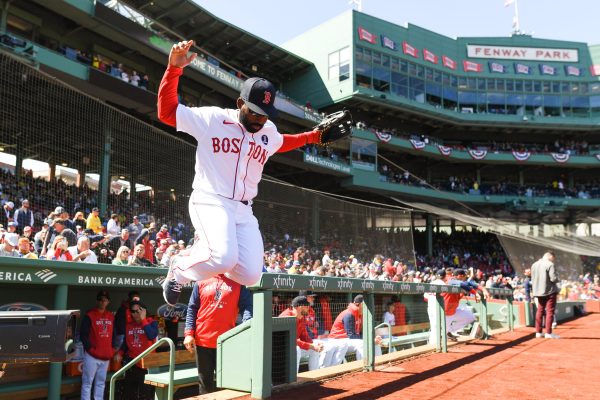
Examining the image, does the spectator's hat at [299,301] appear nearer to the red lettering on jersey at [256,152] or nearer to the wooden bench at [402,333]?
the wooden bench at [402,333]

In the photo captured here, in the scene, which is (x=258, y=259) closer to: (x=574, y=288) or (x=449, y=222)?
(x=574, y=288)

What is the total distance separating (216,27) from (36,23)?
1068cm

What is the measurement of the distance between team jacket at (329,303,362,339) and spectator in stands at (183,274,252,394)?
3626 mm

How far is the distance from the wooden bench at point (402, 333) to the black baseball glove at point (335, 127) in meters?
4.44

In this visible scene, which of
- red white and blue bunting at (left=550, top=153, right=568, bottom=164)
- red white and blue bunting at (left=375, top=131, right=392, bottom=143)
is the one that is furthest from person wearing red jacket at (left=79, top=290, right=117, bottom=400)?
red white and blue bunting at (left=550, top=153, right=568, bottom=164)

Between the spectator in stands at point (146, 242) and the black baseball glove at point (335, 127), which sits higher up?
the black baseball glove at point (335, 127)

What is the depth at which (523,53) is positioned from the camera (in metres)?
42.3

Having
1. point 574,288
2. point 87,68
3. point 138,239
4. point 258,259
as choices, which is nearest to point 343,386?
point 258,259

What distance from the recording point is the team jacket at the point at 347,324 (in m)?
7.77

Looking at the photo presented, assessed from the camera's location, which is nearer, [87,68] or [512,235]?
[87,68]

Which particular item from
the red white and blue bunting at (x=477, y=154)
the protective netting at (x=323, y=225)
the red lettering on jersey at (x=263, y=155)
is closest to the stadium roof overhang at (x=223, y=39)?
the protective netting at (x=323, y=225)

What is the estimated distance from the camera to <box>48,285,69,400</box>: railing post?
17.8 ft

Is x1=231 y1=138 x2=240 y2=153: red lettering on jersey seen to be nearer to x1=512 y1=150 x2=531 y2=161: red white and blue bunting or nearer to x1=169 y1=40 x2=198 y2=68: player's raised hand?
x1=169 y1=40 x2=198 y2=68: player's raised hand

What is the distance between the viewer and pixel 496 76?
40750 millimetres
